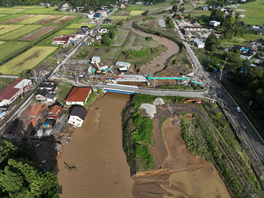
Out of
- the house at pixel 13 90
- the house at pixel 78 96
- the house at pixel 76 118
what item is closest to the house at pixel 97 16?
the house at pixel 13 90

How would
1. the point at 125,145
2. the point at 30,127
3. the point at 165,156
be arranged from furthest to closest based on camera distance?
the point at 30,127, the point at 125,145, the point at 165,156

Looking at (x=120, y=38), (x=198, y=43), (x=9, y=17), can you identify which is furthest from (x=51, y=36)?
(x=198, y=43)

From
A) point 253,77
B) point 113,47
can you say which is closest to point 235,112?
point 253,77

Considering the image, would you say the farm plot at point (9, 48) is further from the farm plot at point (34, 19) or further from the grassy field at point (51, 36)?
the farm plot at point (34, 19)

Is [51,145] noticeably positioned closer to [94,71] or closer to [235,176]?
[94,71]

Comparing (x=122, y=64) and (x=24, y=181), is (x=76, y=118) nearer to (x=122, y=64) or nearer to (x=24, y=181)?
(x=24, y=181)

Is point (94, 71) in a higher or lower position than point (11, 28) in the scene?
lower
